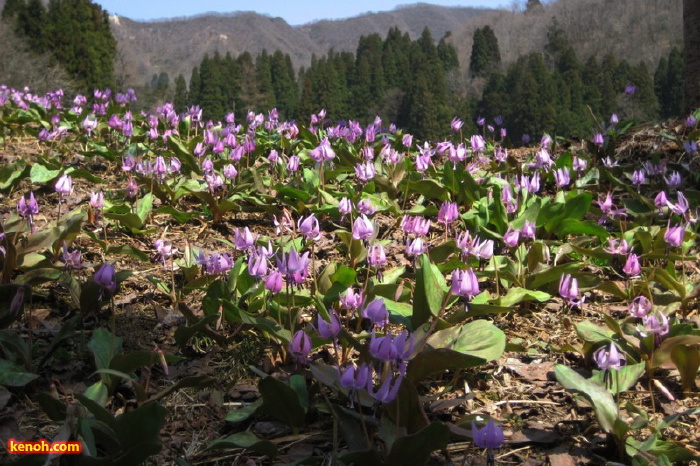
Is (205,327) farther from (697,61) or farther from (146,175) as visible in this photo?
(697,61)

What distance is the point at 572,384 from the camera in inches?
64.1

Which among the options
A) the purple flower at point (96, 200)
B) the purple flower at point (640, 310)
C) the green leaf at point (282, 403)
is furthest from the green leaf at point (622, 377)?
the purple flower at point (96, 200)

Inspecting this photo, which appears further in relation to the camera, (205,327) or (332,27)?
(332,27)

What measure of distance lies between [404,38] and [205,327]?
2674 inches

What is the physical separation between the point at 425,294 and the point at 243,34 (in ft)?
503

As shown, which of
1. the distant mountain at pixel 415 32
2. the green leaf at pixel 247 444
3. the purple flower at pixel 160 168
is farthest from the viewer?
the distant mountain at pixel 415 32

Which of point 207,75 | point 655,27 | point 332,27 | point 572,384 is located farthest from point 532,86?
point 332,27

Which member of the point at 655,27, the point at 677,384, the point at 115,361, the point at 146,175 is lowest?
the point at 677,384

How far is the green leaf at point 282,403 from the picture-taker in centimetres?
164

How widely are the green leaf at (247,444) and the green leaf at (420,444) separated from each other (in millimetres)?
292

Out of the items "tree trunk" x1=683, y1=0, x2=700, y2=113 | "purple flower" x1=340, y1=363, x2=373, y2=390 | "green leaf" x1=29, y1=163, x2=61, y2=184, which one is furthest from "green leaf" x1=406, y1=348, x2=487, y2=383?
"tree trunk" x1=683, y1=0, x2=700, y2=113

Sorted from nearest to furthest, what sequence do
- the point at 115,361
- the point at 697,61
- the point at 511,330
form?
the point at 115,361, the point at 511,330, the point at 697,61

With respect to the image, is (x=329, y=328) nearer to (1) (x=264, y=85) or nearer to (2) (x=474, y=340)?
(2) (x=474, y=340)

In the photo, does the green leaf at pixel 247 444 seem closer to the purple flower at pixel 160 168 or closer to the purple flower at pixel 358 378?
the purple flower at pixel 358 378
